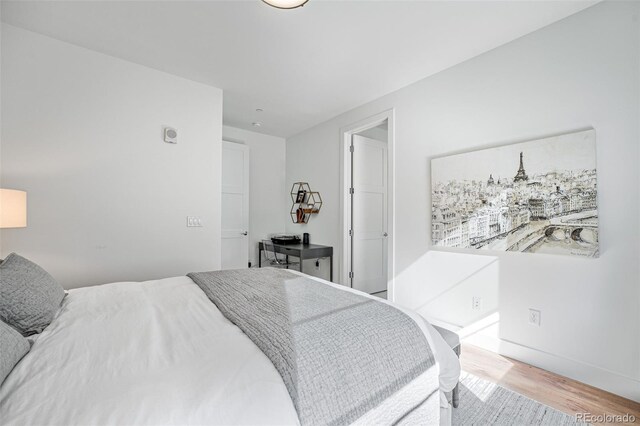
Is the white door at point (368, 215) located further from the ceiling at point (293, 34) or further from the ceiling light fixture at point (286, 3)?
the ceiling light fixture at point (286, 3)

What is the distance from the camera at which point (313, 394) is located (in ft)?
2.81

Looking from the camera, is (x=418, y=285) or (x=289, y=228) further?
(x=289, y=228)

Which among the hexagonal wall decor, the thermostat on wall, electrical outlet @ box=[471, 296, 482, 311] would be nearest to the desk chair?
the hexagonal wall decor

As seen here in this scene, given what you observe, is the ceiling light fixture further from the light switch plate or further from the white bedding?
the light switch plate

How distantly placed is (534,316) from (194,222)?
318 centimetres

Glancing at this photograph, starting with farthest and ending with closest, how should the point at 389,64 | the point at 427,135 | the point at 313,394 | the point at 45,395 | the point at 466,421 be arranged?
the point at 427,135, the point at 389,64, the point at 466,421, the point at 313,394, the point at 45,395

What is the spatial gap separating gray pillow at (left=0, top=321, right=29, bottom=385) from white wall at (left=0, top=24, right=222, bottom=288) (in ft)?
5.74

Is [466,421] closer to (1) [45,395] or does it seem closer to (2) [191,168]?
(1) [45,395]

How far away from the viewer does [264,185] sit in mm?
4875

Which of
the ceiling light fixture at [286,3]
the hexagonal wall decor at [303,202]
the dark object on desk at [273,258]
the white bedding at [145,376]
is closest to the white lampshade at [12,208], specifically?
the white bedding at [145,376]

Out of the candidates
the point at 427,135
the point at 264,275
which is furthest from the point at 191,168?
the point at 427,135

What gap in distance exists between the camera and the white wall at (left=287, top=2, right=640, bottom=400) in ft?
5.84

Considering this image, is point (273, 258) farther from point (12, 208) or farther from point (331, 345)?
point (331, 345)

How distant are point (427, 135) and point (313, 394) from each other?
8.82 feet
